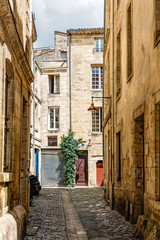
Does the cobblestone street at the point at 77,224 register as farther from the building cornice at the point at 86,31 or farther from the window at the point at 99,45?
the building cornice at the point at 86,31

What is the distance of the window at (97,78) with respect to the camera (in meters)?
28.6

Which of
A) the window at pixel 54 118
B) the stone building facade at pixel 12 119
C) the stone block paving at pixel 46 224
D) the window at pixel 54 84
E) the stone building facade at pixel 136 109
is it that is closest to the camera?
the stone building facade at pixel 12 119

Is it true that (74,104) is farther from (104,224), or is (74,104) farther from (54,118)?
(104,224)

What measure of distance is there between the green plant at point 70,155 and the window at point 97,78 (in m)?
3.95

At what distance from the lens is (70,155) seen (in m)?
27.2

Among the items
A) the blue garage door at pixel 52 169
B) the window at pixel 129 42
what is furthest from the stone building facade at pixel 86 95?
the window at pixel 129 42

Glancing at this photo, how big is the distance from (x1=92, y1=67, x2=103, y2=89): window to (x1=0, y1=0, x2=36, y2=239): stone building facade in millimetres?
17983

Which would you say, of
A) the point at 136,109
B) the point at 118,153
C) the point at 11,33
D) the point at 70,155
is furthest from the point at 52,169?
the point at 11,33

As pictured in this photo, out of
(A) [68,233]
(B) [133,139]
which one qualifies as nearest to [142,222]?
(A) [68,233]

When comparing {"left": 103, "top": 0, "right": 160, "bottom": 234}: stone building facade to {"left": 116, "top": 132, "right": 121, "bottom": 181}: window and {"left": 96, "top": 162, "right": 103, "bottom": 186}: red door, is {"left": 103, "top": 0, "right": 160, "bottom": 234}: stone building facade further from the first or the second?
{"left": 96, "top": 162, "right": 103, "bottom": 186}: red door

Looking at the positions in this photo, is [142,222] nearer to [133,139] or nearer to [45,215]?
[133,139]

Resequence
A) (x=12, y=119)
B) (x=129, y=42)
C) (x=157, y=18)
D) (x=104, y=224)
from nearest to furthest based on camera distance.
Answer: (x=157, y=18) < (x=12, y=119) < (x=104, y=224) < (x=129, y=42)

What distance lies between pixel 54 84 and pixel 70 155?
5572 mm

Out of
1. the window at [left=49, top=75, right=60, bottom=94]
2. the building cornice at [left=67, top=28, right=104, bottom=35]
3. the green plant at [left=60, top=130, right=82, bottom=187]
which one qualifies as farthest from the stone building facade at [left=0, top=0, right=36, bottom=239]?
the building cornice at [left=67, top=28, right=104, bottom=35]
